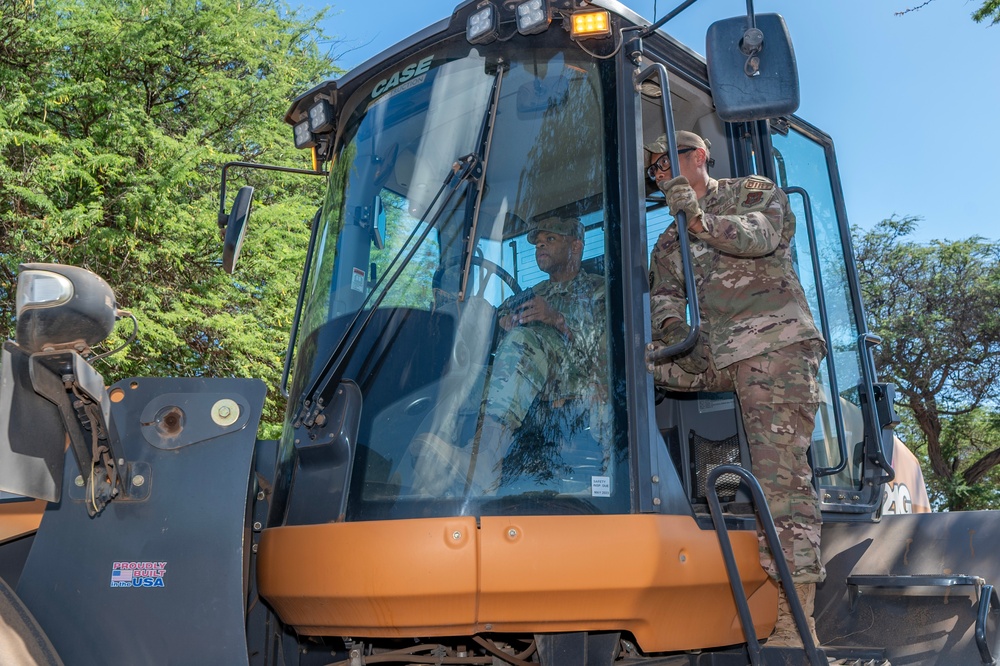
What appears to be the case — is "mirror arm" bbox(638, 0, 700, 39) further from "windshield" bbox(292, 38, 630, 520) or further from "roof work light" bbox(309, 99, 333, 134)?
"roof work light" bbox(309, 99, 333, 134)

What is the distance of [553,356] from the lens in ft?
9.62

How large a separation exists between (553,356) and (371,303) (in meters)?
0.60

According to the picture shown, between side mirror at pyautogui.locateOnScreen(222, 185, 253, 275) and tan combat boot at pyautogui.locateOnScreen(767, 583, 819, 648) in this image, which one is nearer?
tan combat boot at pyautogui.locateOnScreen(767, 583, 819, 648)

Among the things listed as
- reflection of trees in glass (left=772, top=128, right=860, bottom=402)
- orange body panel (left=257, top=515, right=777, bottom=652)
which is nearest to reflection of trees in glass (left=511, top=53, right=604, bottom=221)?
orange body panel (left=257, top=515, right=777, bottom=652)

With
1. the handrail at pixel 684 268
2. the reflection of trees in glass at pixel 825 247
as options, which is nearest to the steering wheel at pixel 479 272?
the handrail at pixel 684 268

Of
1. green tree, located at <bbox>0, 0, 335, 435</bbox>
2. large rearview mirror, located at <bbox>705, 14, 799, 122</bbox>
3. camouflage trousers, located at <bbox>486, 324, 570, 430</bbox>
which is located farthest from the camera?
green tree, located at <bbox>0, 0, 335, 435</bbox>

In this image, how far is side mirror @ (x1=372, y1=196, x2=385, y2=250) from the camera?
325cm

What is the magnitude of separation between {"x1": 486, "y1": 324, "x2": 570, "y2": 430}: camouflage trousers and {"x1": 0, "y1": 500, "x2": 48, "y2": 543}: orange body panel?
5.00ft

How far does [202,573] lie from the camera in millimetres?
2564

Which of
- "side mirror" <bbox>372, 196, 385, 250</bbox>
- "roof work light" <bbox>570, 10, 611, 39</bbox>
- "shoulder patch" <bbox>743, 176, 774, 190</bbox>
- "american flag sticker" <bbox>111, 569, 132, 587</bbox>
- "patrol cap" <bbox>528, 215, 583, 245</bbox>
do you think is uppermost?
"roof work light" <bbox>570, 10, 611, 39</bbox>

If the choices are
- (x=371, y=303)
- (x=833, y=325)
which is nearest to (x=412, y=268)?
(x=371, y=303)

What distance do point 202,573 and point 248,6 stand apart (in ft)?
33.8

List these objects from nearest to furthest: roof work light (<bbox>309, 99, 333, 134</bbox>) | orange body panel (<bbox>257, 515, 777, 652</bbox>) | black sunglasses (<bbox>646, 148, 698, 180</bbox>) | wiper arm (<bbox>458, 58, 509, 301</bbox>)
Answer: orange body panel (<bbox>257, 515, 777, 652</bbox>), wiper arm (<bbox>458, 58, 509, 301</bbox>), black sunglasses (<bbox>646, 148, 698, 180</bbox>), roof work light (<bbox>309, 99, 333, 134</bbox>)

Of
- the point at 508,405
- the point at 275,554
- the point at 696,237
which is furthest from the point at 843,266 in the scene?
the point at 275,554
